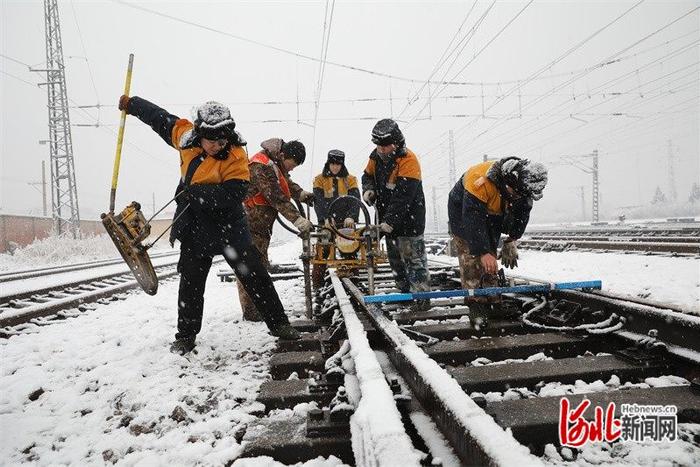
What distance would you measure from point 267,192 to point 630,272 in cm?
611

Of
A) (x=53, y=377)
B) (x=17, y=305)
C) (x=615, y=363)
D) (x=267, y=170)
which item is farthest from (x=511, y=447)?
(x=17, y=305)

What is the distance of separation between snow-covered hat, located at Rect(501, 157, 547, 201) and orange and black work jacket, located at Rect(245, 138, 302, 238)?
2.04 metres

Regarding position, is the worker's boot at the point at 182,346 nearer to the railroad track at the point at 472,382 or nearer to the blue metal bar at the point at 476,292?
the railroad track at the point at 472,382

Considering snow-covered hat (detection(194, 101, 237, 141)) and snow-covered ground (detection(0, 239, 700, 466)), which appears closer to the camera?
snow-covered ground (detection(0, 239, 700, 466))

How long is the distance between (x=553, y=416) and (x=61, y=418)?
245 centimetres

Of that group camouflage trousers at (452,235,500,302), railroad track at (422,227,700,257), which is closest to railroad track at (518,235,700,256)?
railroad track at (422,227,700,257)

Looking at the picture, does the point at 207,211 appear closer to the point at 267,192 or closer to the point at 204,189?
the point at 204,189

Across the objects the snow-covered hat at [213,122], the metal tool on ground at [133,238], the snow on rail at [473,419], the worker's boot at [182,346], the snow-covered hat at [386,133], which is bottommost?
the worker's boot at [182,346]

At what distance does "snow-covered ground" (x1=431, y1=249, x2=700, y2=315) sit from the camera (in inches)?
195

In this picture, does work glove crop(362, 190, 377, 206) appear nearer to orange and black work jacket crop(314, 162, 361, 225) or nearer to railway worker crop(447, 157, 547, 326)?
railway worker crop(447, 157, 547, 326)

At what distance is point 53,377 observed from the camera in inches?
107

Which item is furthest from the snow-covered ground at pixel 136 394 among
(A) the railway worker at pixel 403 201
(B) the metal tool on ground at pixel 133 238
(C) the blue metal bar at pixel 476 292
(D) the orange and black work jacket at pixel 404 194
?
(D) the orange and black work jacket at pixel 404 194

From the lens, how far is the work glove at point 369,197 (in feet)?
16.3
